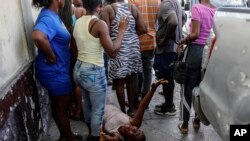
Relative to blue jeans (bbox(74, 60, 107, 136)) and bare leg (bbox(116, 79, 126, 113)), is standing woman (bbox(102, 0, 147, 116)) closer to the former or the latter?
bare leg (bbox(116, 79, 126, 113))

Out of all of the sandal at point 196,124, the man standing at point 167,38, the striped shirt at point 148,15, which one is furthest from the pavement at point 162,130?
the striped shirt at point 148,15

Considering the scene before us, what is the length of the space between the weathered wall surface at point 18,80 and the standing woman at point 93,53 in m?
0.53

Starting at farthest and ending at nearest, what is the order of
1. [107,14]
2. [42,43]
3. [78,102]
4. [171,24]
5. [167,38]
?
1. [78,102]
2. [167,38]
3. [171,24]
4. [107,14]
5. [42,43]

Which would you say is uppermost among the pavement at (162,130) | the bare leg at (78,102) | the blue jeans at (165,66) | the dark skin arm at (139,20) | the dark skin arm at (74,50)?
the dark skin arm at (139,20)

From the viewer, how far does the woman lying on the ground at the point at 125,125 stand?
9.88 ft

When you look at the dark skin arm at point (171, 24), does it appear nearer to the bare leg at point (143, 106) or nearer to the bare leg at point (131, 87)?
the bare leg at point (131, 87)

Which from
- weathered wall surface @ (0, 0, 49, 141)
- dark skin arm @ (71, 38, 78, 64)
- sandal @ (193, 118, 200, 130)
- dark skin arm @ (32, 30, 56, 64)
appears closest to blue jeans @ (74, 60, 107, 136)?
dark skin arm @ (71, 38, 78, 64)

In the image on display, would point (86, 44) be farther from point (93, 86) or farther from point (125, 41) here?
point (125, 41)

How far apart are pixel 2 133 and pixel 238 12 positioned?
1938 millimetres

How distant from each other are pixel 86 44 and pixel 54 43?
0.31m

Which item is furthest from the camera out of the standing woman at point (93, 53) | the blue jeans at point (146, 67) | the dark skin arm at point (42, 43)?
the blue jeans at point (146, 67)

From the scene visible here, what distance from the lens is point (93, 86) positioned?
9.97 feet

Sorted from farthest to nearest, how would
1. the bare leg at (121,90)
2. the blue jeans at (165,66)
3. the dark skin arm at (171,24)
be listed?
1. the blue jeans at (165,66)
2. the bare leg at (121,90)
3. the dark skin arm at (171,24)

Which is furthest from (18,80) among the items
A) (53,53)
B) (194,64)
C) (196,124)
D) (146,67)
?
(196,124)
